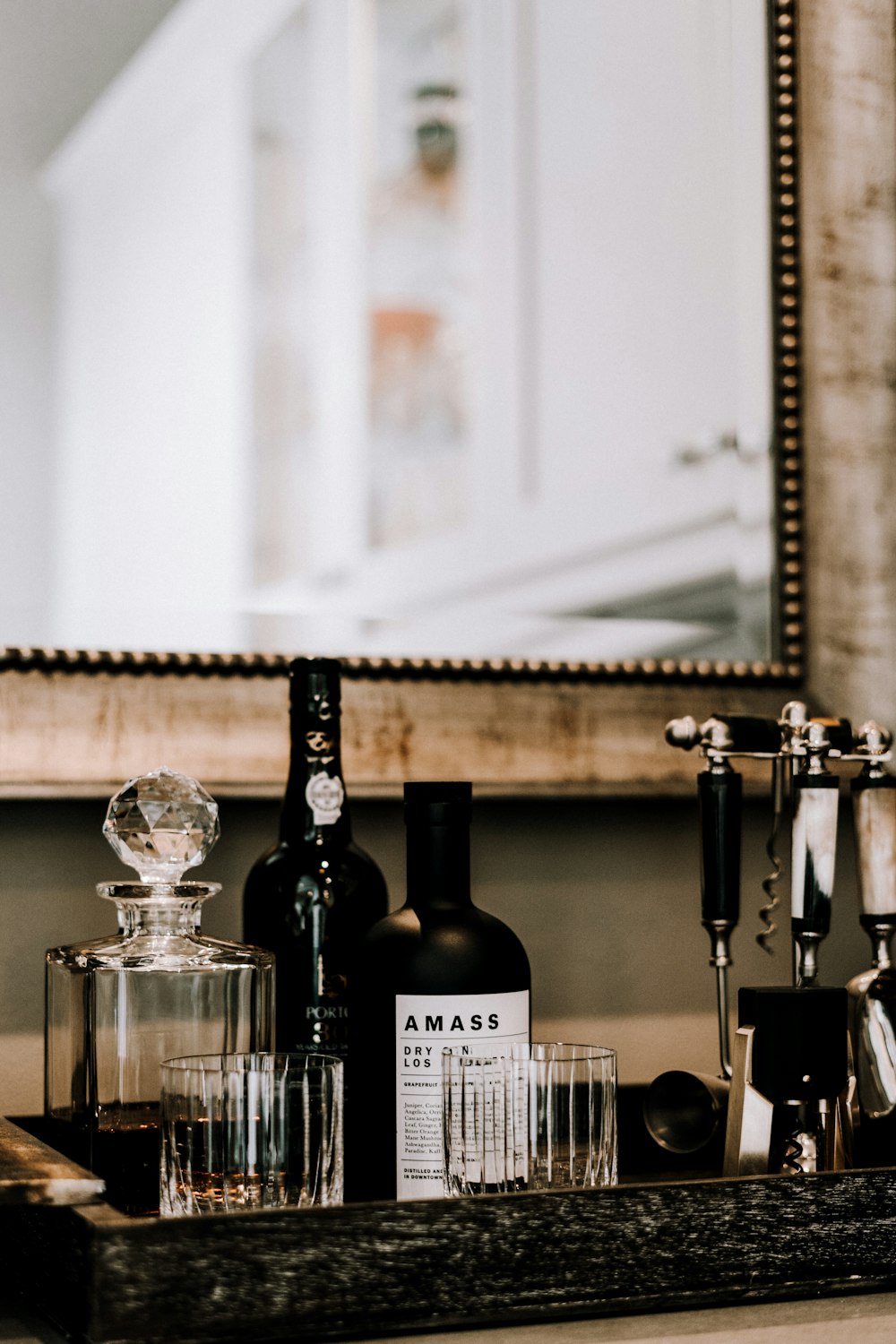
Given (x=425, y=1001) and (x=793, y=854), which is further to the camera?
(x=793, y=854)

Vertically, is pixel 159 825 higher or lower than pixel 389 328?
lower

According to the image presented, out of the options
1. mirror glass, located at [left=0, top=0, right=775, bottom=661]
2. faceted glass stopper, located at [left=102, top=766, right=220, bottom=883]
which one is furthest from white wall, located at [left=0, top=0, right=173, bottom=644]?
faceted glass stopper, located at [left=102, top=766, right=220, bottom=883]

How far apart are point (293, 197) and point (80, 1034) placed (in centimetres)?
51

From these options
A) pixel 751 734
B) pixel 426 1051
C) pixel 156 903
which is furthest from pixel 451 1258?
pixel 751 734

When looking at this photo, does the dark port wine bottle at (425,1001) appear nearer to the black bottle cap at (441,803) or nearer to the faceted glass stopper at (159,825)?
the black bottle cap at (441,803)

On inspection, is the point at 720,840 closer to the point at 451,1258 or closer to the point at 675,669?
the point at 675,669

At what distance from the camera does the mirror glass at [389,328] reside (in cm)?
93

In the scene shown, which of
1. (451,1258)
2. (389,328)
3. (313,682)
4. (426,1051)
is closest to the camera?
(451,1258)

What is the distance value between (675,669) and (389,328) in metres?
0.28

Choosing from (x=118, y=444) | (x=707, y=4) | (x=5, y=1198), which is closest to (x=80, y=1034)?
(x=5, y=1198)

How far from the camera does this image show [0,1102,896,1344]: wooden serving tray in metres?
0.56

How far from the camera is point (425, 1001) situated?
2.44ft

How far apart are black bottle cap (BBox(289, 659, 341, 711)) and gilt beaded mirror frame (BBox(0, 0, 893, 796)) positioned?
11 centimetres

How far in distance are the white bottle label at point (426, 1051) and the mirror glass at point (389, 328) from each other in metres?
0.29
